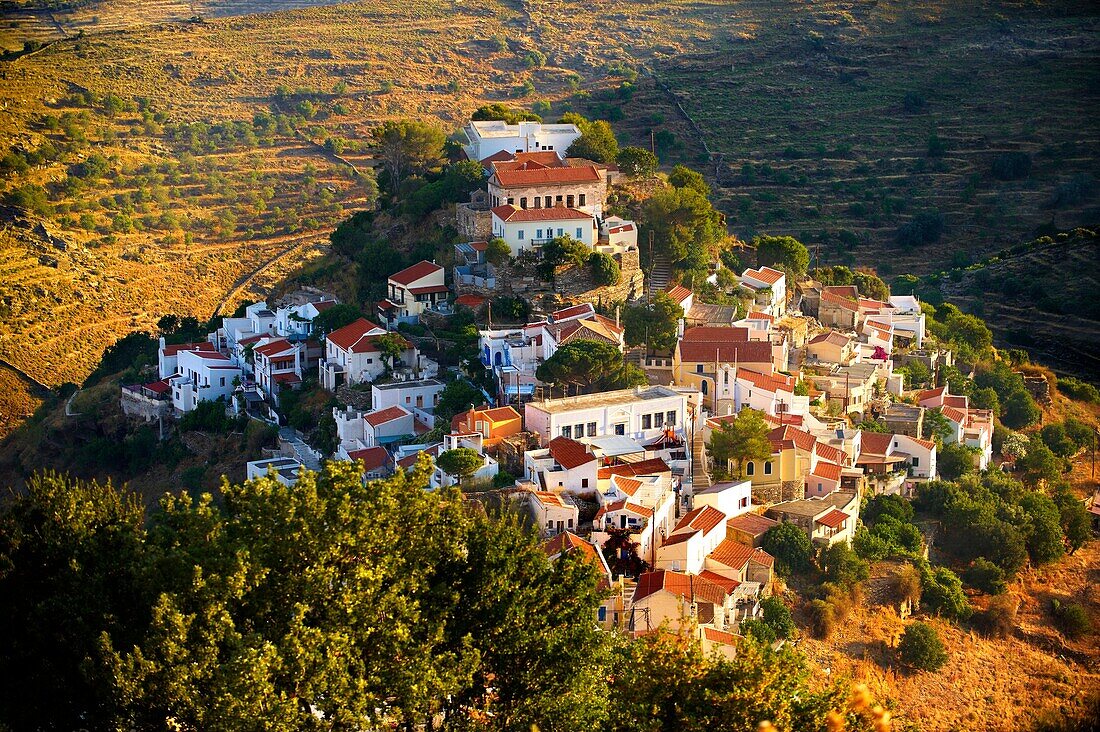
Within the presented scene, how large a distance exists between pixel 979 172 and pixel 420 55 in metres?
32.2

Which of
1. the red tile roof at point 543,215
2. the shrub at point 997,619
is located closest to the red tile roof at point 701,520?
the shrub at point 997,619

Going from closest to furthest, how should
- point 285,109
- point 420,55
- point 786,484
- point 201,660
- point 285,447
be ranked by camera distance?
1. point 201,660
2. point 786,484
3. point 285,447
4. point 285,109
5. point 420,55

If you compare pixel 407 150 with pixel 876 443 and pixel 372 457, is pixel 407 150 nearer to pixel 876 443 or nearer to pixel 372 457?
pixel 372 457

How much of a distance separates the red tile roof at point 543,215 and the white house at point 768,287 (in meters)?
5.19

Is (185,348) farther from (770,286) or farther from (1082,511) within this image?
(1082,511)

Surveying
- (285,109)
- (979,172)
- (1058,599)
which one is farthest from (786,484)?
(285,109)

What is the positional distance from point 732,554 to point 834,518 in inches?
125

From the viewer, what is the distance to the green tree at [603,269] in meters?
36.7

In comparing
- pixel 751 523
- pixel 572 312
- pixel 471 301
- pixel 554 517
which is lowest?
pixel 751 523

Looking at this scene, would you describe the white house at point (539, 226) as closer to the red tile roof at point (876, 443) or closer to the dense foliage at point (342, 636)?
the red tile roof at point (876, 443)

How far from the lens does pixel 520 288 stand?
3681 centimetres

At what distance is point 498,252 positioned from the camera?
36.7 m

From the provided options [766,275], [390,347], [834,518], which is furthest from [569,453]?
[766,275]

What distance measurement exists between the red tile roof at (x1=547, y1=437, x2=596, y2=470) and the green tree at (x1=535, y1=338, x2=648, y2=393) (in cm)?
259
